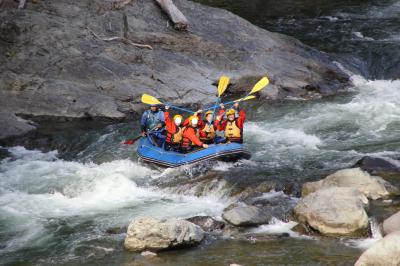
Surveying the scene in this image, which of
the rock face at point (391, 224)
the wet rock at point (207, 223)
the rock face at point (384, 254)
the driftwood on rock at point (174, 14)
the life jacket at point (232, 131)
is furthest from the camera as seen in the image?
the driftwood on rock at point (174, 14)

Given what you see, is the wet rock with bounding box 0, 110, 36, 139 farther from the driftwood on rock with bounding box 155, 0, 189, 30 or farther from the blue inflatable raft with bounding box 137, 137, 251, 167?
the driftwood on rock with bounding box 155, 0, 189, 30

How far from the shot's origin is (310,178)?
1145 cm

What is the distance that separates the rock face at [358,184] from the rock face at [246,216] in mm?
1129

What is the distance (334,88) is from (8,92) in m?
8.63

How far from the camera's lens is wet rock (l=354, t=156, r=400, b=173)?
1145 centimetres

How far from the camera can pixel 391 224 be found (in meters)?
8.91

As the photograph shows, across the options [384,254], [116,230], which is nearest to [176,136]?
[116,230]

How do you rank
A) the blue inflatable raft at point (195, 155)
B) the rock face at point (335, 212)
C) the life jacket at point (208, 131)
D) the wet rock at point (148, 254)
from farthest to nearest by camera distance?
the life jacket at point (208, 131) < the blue inflatable raft at point (195, 155) < the rock face at point (335, 212) < the wet rock at point (148, 254)

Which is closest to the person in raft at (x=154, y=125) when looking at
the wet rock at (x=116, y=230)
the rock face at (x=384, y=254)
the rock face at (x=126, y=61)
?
the rock face at (x=126, y=61)

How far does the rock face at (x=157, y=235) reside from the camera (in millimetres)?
9023

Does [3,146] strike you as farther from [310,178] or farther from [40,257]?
[310,178]

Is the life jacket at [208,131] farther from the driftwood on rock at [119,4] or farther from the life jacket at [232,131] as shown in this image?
the driftwood on rock at [119,4]

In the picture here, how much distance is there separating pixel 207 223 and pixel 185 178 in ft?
7.92

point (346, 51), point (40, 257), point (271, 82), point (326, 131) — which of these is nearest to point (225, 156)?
point (326, 131)
